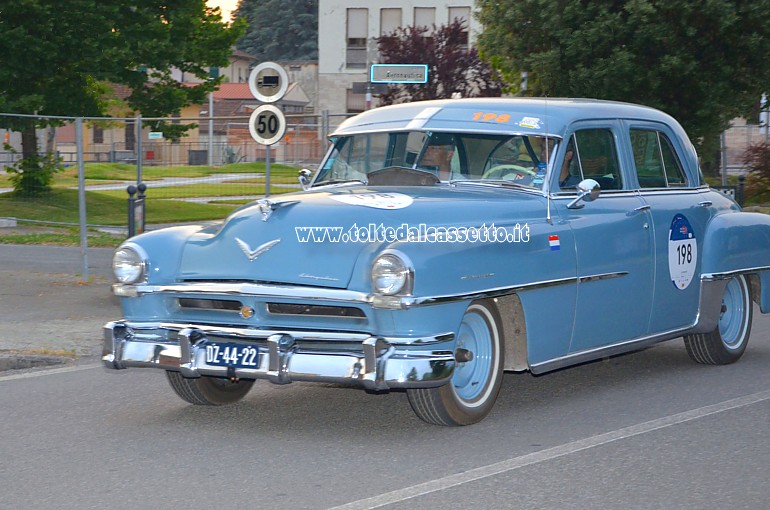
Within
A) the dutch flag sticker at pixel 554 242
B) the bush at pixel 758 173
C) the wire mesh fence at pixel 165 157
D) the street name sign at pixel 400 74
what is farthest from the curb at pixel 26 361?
the bush at pixel 758 173

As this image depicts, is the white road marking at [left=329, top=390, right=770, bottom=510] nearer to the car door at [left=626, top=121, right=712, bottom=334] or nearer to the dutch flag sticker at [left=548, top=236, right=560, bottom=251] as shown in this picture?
the car door at [left=626, top=121, right=712, bottom=334]

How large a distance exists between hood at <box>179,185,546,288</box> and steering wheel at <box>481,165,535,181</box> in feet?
1.34

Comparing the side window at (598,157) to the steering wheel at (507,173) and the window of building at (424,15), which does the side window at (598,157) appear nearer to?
the steering wheel at (507,173)

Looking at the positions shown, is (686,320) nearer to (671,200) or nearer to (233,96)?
(671,200)

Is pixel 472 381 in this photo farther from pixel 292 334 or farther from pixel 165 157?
pixel 165 157

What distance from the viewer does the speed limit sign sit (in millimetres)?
14008

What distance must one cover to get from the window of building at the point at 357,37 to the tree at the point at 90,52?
34602 mm

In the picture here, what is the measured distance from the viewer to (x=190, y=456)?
6.12m

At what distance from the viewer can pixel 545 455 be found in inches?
242

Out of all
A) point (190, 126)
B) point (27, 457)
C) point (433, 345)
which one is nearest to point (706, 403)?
point (433, 345)

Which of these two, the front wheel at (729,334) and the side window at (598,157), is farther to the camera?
the front wheel at (729,334)

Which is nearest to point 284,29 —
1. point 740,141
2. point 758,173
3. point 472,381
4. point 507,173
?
point 740,141

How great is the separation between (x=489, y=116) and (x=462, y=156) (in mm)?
322

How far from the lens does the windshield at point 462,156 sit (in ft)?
25.0
